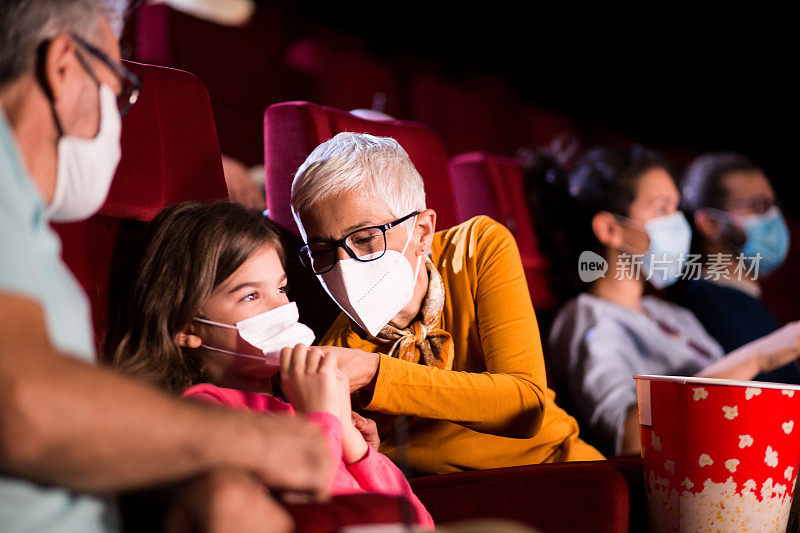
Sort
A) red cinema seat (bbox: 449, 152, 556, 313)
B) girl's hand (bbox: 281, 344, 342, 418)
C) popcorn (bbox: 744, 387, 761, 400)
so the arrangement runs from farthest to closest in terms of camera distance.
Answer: red cinema seat (bbox: 449, 152, 556, 313) → popcorn (bbox: 744, 387, 761, 400) → girl's hand (bbox: 281, 344, 342, 418)

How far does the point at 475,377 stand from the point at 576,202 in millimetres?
1009

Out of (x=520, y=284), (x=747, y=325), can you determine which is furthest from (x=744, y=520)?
(x=747, y=325)

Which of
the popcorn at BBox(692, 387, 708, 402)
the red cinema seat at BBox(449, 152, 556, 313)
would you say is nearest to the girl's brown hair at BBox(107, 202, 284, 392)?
the popcorn at BBox(692, 387, 708, 402)

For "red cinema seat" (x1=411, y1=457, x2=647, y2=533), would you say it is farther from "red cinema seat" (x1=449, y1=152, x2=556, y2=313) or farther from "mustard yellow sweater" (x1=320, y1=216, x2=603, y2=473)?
"red cinema seat" (x1=449, y1=152, x2=556, y2=313)

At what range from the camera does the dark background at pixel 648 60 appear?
366 cm

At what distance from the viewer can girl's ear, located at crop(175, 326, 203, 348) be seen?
982 mm

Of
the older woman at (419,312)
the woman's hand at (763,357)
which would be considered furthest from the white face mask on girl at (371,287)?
the woman's hand at (763,357)

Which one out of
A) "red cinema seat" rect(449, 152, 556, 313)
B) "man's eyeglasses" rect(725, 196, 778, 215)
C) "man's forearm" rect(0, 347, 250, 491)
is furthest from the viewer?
"man's eyeglasses" rect(725, 196, 778, 215)

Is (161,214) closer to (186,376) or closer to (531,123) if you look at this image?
(186,376)

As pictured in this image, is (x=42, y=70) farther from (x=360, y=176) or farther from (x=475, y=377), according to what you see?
(x=475, y=377)

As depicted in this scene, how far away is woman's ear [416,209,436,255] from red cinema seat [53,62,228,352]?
0.31 m

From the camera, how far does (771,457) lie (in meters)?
0.94

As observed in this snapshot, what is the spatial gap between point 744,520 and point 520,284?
455 mm
